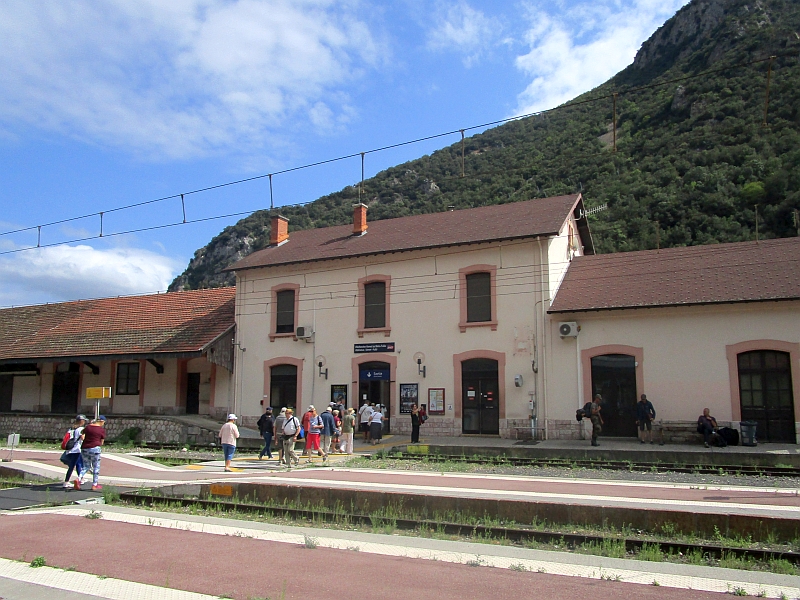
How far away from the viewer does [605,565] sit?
278 inches

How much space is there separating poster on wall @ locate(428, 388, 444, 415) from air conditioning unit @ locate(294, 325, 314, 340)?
220 inches

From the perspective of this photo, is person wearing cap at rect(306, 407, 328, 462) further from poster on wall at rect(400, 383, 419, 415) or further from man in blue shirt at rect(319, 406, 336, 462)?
poster on wall at rect(400, 383, 419, 415)

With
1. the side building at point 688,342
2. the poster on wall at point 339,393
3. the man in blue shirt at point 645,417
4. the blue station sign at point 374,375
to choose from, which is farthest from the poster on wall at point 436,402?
the man in blue shirt at point 645,417

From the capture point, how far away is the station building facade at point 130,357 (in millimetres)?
27594

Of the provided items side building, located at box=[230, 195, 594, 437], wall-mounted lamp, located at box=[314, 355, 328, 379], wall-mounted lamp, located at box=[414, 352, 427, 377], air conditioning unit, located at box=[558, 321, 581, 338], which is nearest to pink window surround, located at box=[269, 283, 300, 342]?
side building, located at box=[230, 195, 594, 437]

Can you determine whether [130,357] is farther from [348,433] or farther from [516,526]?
[516,526]

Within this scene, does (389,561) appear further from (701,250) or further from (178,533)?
(701,250)

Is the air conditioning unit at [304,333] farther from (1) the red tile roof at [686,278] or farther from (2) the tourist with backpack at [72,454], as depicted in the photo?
(2) the tourist with backpack at [72,454]

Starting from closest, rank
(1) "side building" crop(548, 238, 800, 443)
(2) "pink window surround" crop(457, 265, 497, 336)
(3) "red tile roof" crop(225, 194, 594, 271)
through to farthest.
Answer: (1) "side building" crop(548, 238, 800, 443) < (2) "pink window surround" crop(457, 265, 497, 336) < (3) "red tile roof" crop(225, 194, 594, 271)

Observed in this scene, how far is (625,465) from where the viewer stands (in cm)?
1602

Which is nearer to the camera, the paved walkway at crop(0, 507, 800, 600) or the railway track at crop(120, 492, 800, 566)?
the paved walkway at crop(0, 507, 800, 600)

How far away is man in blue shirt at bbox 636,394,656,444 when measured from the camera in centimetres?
1936

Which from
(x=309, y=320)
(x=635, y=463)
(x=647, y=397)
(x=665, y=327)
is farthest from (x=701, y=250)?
(x=309, y=320)

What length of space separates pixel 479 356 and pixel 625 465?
7628 millimetres
